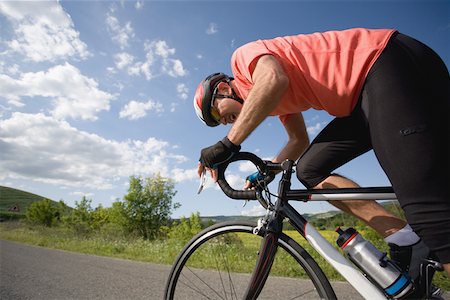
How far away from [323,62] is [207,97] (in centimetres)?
87

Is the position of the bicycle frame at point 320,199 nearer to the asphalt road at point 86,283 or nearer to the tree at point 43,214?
the asphalt road at point 86,283

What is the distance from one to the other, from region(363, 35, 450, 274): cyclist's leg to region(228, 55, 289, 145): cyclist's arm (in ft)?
1.57

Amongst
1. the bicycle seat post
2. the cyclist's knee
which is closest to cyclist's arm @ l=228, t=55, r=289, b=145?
the bicycle seat post

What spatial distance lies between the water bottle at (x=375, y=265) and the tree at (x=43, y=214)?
7121 cm

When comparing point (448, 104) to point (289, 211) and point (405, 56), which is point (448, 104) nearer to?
point (405, 56)

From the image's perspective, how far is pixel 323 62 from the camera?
175 centimetres

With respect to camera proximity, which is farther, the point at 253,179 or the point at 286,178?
the point at 253,179

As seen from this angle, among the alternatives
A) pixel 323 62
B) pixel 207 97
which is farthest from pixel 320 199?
pixel 207 97

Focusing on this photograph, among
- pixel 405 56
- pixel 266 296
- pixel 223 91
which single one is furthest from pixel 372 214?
pixel 266 296

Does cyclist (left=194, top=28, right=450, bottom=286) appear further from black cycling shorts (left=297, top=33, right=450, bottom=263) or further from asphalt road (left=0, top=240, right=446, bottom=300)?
asphalt road (left=0, top=240, right=446, bottom=300)

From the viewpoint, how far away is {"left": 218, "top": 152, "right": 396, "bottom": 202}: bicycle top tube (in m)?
1.62

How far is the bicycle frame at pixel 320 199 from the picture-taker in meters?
1.52

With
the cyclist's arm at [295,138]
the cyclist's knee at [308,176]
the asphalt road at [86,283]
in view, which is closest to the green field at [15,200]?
the asphalt road at [86,283]

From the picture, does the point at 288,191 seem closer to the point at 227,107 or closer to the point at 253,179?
the point at 253,179
